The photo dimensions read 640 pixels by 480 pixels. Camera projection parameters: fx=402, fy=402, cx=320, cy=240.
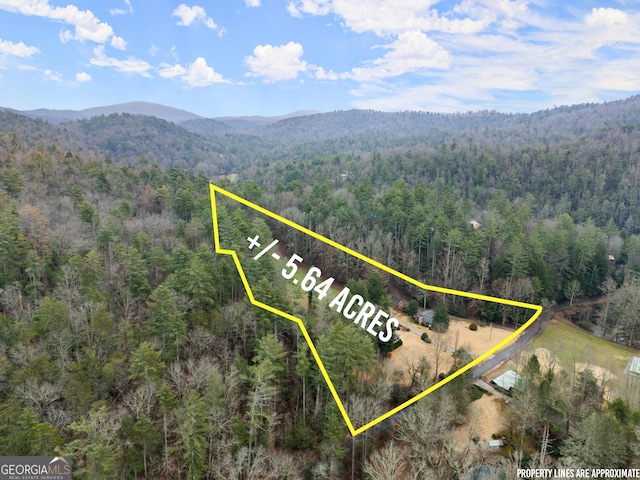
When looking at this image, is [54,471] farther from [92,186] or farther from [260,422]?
[92,186]

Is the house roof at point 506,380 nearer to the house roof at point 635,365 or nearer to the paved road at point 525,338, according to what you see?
the paved road at point 525,338

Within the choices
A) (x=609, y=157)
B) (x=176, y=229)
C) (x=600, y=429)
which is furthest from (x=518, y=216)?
(x=609, y=157)

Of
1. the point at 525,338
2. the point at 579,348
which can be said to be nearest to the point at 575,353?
the point at 579,348

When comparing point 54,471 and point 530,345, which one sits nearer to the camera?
point 54,471

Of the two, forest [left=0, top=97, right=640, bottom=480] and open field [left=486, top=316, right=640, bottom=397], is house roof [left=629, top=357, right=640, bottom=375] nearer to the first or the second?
open field [left=486, top=316, right=640, bottom=397]

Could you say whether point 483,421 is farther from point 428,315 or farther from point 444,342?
point 428,315
